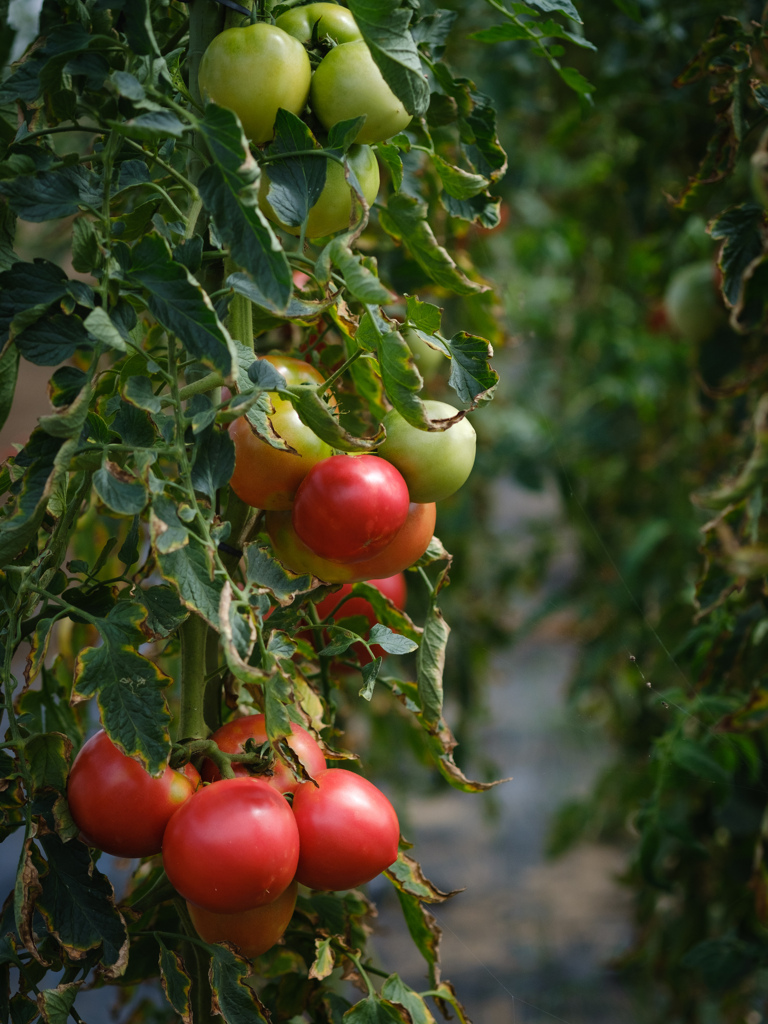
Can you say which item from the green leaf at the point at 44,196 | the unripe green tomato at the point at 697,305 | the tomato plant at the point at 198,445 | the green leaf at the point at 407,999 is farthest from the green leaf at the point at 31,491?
the unripe green tomato at the point at 697,305

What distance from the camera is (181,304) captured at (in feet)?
1.24

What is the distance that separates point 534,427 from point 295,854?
1946 mm

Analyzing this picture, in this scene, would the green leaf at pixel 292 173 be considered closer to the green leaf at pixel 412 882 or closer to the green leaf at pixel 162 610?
the green leaf at pixel 162 610

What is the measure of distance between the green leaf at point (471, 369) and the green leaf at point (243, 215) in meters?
0.11

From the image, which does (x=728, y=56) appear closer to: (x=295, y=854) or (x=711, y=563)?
(x=711, y=563)

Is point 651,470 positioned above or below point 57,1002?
below

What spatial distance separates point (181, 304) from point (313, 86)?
16 cm

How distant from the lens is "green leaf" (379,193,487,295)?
465 millimetres

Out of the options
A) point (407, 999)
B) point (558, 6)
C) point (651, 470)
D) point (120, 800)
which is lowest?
point (651, 470)

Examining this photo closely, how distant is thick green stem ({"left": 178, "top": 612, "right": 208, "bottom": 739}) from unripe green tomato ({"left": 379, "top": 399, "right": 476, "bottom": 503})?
0.47 ft

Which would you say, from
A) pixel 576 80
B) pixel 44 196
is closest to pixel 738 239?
pixel 576 80

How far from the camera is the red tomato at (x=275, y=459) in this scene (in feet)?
1.48

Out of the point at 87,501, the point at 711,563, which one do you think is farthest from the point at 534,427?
the point at 87,501

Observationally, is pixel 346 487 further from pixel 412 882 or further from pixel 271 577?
pixel 412 882
